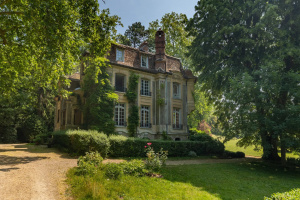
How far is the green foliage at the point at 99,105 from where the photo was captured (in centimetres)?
1816

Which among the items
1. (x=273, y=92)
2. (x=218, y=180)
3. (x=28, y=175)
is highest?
(x=273, y=92)

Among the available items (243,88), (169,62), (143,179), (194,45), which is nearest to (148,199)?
(143,179)

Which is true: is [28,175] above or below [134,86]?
below

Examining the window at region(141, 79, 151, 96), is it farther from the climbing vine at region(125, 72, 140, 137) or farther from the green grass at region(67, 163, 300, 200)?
the green grass at region(67, 163, 300, 200)

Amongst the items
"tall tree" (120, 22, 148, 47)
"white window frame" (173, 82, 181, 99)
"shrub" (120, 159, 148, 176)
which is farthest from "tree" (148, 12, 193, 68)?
"shrub" (120, 159, 148, 176)

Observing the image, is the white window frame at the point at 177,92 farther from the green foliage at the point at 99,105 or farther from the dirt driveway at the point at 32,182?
the dirt driveway at the point at 32,182

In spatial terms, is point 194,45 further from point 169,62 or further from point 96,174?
point 96,174

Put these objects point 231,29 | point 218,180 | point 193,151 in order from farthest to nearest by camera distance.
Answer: point 193,151 < point 231,29 < point 218,180

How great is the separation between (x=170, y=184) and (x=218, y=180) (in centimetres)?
289

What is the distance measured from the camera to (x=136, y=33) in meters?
33.3

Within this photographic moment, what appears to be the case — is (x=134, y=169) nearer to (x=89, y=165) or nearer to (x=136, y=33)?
(x=89, y=165)

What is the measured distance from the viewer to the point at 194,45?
1970cm

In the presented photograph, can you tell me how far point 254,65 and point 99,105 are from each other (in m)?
13.1

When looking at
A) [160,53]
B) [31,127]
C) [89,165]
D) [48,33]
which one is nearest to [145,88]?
[160,53]
